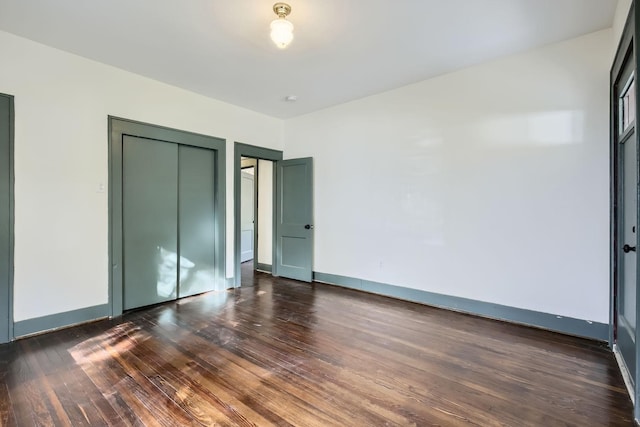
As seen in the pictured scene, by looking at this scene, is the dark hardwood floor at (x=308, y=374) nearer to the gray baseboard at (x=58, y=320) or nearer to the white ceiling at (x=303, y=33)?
the gray baseboard at (x=58, y=320)

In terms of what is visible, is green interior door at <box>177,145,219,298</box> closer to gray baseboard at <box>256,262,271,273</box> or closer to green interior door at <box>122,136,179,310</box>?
green interior door at <box>122,136,179,310</box>

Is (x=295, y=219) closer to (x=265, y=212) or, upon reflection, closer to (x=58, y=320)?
(x=265, y=212)

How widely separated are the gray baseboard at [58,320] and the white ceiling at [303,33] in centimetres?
276

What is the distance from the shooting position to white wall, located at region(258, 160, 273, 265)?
5.96 metres

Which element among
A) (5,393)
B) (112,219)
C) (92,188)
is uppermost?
(92,188)

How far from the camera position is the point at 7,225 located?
2.86 meters

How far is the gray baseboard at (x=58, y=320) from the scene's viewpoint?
2.94 metres

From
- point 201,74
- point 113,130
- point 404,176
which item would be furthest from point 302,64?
point 113,130

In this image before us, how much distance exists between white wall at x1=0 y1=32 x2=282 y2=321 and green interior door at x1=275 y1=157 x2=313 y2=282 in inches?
94.8

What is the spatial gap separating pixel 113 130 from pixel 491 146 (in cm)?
438

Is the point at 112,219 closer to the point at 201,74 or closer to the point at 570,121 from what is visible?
the point at 201,74

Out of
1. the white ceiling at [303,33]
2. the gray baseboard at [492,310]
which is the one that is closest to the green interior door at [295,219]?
the gray baseboard at [492,310]

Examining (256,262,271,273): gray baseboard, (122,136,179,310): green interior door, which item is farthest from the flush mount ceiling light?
(256,262,271,273): gray baseboard

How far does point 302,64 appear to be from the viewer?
3.51m
